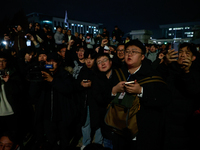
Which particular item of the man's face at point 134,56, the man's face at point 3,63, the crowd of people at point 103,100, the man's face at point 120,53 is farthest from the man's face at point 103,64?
the man's face at point 3,63

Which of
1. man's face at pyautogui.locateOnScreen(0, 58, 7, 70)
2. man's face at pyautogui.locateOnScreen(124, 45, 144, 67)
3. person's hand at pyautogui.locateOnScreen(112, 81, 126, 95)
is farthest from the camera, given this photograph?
man's face at pyautogui.locateOnScreen(0, 58, 7, 70)

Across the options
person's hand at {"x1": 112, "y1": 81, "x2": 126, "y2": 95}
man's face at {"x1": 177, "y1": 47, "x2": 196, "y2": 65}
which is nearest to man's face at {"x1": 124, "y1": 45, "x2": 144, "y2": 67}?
person's hand at {"x1": 112, "y1": 81, "x2": 126, "y2": 95}

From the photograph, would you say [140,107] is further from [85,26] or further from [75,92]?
[85,26]

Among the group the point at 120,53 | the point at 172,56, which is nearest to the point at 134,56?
the point at 172,56

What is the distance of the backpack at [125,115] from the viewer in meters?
2.25

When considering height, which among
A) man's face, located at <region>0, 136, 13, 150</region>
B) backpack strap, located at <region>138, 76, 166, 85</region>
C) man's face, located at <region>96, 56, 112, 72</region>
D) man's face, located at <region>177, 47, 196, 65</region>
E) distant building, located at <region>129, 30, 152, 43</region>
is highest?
distant building, located at <region>129, 30, 152, 43</region>

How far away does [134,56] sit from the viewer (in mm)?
2561

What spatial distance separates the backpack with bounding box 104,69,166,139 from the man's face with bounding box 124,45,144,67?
346mm

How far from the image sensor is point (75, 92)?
12.2 ft

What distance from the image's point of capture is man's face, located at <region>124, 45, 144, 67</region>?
2.56 meters

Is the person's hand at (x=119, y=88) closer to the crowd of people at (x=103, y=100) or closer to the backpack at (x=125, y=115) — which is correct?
the crowd of people at (x=103, y=100)

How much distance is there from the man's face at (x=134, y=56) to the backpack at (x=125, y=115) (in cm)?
35

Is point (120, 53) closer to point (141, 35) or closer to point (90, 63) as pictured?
point (90, 63)

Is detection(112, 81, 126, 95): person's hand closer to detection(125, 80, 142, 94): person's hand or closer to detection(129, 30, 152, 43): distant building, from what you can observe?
detection(125, 80, 142, 94): person's hand
